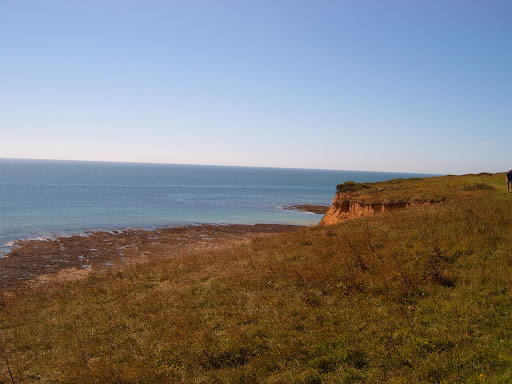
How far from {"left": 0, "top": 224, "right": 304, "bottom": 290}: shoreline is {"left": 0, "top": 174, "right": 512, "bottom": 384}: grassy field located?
37.9ft

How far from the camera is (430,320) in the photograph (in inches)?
248

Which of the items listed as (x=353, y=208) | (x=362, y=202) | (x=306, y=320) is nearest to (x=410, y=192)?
(x=362, y=202)

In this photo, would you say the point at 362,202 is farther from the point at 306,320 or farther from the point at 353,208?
the point at 306,320

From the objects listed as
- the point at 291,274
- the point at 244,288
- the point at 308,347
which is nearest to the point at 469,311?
the point at 308,347

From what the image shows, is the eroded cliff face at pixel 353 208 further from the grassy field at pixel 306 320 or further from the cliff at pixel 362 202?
the grassy field at pixel 306 320

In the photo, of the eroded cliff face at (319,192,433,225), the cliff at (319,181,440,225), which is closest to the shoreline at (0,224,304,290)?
the eroded cliff face at (319,192,433,225)

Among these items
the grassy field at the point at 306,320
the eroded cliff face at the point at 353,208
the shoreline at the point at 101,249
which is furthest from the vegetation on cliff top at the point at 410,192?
the shoreline at the point at 101,249

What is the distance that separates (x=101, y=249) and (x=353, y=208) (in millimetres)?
23305

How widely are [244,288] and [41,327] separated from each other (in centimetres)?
594

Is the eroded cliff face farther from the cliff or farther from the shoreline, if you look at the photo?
the shoreline

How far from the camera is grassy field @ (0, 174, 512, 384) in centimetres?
537

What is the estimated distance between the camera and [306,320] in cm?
697

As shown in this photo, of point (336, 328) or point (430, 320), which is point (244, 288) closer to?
point (336, 328)

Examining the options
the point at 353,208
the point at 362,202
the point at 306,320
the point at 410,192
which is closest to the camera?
the point at 306,320
